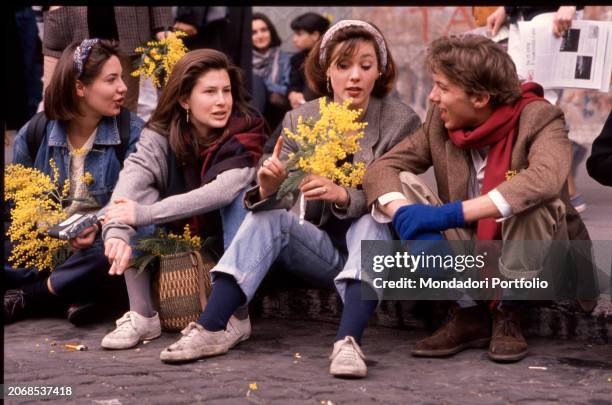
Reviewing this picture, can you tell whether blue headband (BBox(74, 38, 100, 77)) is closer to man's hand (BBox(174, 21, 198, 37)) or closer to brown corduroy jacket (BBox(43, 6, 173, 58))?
brown corduroy jacket (BBox(43, 6, 173, 58))

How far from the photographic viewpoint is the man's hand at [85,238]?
5.11 meters

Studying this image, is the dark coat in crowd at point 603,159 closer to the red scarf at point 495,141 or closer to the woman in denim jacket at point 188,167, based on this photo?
the red scarf at point 495,141

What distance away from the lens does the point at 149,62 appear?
557cm

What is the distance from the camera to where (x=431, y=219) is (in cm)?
414

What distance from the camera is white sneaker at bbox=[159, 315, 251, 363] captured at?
4.37m

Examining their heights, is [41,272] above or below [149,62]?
below

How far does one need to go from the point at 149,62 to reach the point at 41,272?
1.20 metres

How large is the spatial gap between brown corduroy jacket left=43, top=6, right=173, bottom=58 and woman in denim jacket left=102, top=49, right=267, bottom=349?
114cm

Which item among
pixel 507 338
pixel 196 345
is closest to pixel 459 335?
pixel 507 338

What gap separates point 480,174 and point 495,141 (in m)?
0.18

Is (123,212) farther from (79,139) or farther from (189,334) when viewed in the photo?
(79,139)

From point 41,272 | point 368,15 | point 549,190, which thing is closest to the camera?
point 549,190

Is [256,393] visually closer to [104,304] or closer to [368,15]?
[104,304]

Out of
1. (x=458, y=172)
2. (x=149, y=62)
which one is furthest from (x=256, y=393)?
(x=149, y=62)
